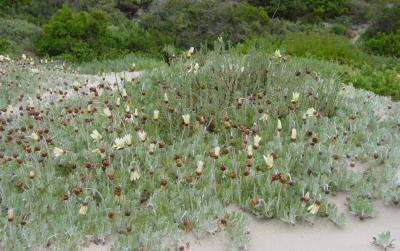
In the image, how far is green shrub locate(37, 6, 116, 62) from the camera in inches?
579

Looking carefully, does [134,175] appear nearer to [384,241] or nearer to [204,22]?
[384,241]

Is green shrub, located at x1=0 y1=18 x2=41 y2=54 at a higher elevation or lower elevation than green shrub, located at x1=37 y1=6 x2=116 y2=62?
lower

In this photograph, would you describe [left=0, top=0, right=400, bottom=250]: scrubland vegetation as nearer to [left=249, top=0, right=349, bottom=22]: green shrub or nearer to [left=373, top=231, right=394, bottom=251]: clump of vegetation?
[left=373, top=231, right=394, bottom=251]: clump of vegetation

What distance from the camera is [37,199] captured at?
12.8ft

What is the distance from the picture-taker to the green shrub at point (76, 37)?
14695 millimetres

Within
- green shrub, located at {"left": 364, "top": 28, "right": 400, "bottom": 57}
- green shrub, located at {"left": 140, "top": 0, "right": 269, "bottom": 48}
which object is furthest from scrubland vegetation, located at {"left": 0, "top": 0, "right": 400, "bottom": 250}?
green shrub, located at {"left": 364, "top": 28, "right": 400, "bottom": 57}

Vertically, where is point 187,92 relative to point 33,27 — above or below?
above

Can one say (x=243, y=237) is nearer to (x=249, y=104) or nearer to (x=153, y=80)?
(x=249, y=104)

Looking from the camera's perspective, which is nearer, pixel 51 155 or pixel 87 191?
pixel 87 191

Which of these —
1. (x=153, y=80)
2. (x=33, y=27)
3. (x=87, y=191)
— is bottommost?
(x=33, y=27)

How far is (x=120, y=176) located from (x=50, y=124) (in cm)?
141

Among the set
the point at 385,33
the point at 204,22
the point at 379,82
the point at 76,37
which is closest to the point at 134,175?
the point at 379,82

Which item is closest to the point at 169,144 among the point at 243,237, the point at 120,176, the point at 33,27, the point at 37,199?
the point at 120,176

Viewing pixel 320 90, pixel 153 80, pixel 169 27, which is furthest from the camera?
pixel 169 27
